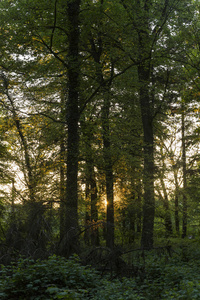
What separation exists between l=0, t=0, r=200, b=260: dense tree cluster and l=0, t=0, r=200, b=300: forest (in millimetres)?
52

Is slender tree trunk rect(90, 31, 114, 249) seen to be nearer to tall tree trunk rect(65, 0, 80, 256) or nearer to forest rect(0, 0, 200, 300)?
forest rect(0, 0, 200, 300)

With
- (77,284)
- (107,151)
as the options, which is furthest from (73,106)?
(77,284)

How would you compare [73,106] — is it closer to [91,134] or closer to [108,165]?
[91,134]

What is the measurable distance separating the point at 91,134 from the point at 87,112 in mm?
1339

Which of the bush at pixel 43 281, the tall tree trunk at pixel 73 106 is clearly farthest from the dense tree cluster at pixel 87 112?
the bush at pixel 43 281

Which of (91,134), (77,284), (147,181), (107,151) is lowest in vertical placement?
(77,284)

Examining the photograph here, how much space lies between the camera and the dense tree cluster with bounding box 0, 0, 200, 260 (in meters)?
11.0

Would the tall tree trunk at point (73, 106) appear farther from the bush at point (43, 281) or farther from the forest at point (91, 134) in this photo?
the bush at point (43, 281)

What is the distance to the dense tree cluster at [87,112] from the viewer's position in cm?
1100

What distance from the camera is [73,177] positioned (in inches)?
458

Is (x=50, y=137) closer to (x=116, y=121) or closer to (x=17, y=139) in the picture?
(x=116, y=121)

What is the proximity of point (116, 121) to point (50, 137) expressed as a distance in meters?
3.59

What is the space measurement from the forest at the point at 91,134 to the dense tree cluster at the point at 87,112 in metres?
0.05

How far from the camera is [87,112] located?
14062 millimetres
